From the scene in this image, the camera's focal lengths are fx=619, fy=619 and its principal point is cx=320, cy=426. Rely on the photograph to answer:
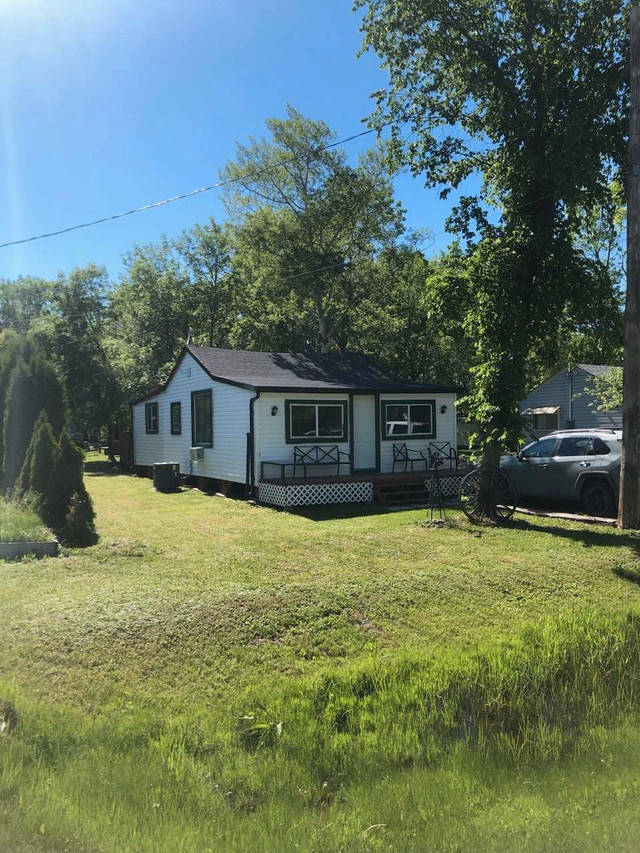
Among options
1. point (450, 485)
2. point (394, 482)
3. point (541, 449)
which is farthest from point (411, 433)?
point (541, 449)

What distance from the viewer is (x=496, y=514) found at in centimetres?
1073

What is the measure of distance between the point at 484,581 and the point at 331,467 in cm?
852

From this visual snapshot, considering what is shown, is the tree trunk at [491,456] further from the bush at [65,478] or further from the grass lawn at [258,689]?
the bush at [65,478]

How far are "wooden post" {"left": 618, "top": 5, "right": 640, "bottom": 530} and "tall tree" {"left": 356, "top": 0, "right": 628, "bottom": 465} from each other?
87 cm

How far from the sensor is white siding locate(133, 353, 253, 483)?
1512 centimetres

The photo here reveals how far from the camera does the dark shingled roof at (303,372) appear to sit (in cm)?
1529

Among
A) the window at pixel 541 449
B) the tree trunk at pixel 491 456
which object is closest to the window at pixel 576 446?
the window at pixel 541 449

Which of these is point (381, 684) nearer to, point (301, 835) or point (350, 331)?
point (301, 835)

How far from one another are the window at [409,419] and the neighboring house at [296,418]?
27 millimetres

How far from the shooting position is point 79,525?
852 centimetres

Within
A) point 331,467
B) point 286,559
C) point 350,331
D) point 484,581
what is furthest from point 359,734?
point 350,331

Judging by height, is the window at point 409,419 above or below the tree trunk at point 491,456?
above

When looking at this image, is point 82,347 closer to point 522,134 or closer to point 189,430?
point 189,430

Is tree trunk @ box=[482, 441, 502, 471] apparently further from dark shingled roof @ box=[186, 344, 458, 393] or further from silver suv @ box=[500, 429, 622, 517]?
dark shingled roof @ box=[186, 344, 458, 393]
